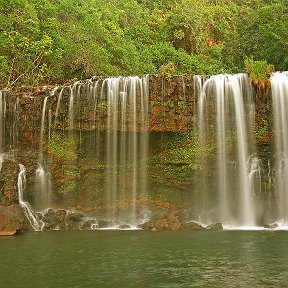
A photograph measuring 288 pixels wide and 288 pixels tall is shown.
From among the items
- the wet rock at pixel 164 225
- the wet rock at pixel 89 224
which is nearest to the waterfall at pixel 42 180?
the wet rock at pixel 89 224

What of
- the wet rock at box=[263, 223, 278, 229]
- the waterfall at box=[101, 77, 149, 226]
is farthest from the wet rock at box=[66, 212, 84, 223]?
the wet rock at box=[263, 223, 278, 229]

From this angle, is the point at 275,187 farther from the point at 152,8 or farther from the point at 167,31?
the point at 152,8

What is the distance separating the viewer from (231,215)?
808 inches

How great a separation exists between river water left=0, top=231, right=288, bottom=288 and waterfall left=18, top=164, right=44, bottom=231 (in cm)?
238

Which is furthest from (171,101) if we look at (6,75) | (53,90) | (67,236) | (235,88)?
(6,75)

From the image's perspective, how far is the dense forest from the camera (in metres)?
25.4

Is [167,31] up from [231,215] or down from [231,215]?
up

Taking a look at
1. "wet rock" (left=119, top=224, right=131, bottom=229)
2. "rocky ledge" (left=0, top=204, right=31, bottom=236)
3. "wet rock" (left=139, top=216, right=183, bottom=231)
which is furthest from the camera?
"wet rock" (left=119, top=224, right=131, bottom=229)

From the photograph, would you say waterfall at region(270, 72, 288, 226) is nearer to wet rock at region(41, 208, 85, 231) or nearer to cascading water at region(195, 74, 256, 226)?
cascading water at region(195, 74, 256, 226)

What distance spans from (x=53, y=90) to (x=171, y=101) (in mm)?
5733

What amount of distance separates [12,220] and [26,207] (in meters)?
1.86

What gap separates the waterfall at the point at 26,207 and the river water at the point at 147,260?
2.38m

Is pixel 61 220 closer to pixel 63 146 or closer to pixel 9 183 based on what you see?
pixel 9 183

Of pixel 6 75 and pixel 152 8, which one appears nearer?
pixel 6 75
